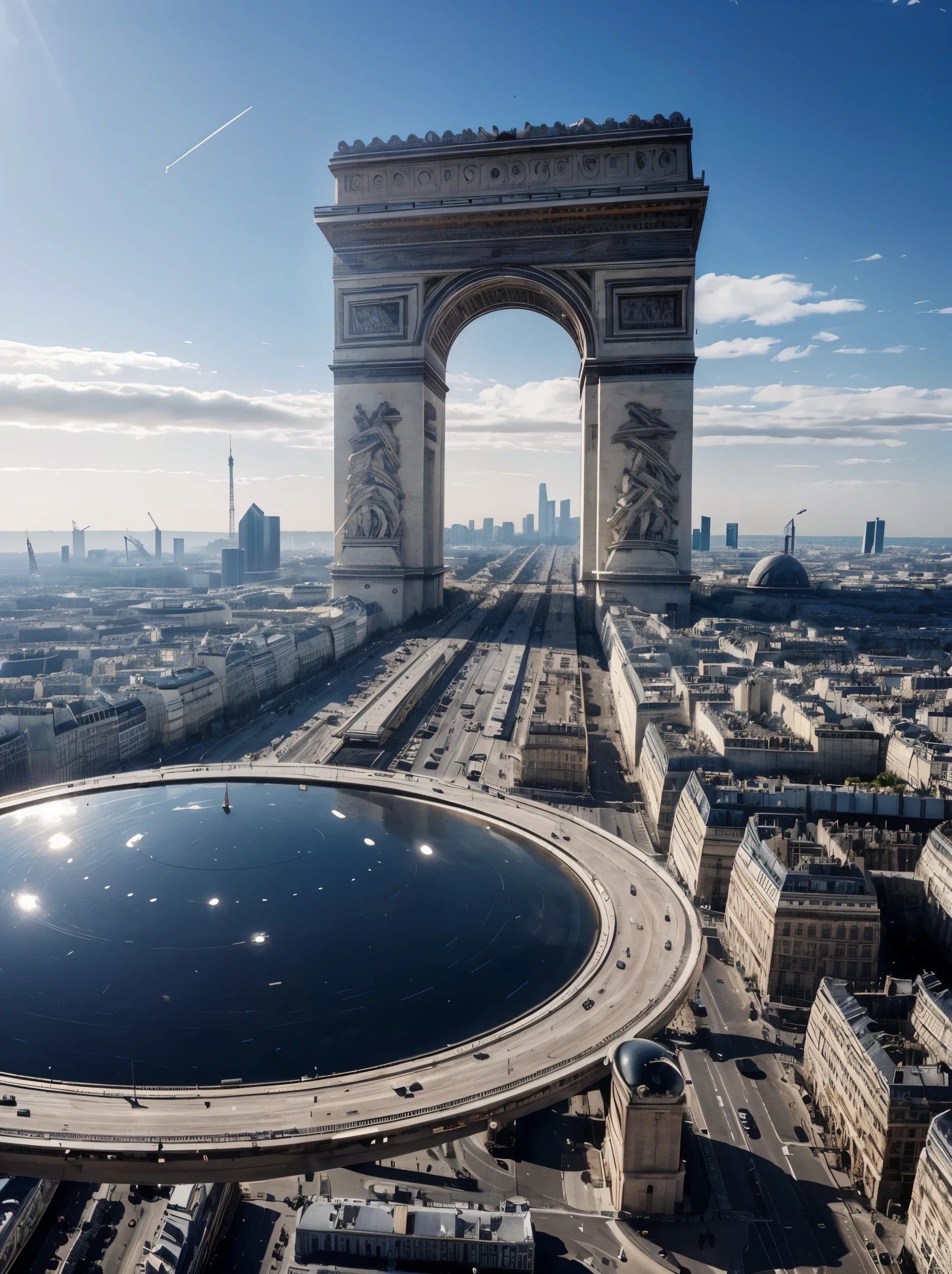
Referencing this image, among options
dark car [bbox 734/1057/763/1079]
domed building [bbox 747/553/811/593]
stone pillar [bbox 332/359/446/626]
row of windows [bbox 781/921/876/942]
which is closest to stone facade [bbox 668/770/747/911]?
row of windows [bbox 781/921/876/942]

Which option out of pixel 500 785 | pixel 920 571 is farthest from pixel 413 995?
pixel 920 571

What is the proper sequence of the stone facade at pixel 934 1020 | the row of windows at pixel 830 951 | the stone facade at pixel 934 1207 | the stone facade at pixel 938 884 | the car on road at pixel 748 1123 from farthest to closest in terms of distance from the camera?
the stone facade at pixel 938 884 → the row of windows at pixel 830 951 → the stone facade at pixel 934 1020 → the car on road at pixel 748 1123 → the stone facade at pixel 934 1207

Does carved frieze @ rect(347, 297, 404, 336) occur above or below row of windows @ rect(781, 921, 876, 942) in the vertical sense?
above

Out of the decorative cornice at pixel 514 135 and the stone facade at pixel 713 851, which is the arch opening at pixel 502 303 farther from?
the stone facade at pixel 713 851

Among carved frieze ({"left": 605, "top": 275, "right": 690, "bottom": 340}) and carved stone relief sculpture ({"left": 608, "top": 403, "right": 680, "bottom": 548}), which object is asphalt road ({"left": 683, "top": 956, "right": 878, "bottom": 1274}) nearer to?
carved stone relief sculpture ({"left": 608, "top": 403, "right": 680, "bottom": 548})

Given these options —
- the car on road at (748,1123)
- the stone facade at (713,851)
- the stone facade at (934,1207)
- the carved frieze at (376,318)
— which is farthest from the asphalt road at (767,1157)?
the carved frieze at (376,318)

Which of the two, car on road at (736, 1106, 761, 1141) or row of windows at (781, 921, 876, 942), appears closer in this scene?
car on road at (736, 1106, 761, 1141)
